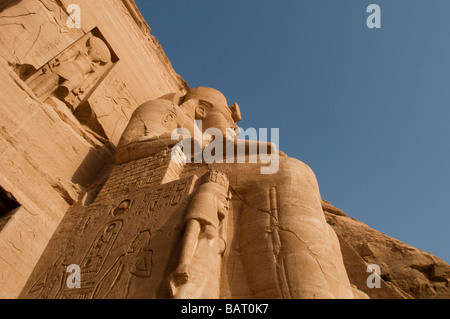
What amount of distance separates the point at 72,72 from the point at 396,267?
17.8 ft

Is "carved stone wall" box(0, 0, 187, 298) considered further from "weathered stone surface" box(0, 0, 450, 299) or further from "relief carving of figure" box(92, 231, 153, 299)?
"relief carving of figure" box(92, 231, 153, 299)

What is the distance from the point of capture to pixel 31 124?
432cm

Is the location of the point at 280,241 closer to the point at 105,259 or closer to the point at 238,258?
the point at 238,258

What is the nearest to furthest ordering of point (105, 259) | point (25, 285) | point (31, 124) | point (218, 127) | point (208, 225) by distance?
point (208, 225) < point (105, 259) < point (25, 285) < point (31, 124) < point (218, 127)

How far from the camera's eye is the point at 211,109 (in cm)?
715

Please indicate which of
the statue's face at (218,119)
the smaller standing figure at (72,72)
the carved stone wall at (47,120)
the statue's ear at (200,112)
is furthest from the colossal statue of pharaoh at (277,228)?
the statue's ear at (200,112)

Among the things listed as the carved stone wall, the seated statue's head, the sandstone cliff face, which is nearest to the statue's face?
the seated statue's head

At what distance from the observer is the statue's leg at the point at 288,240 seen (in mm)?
2801

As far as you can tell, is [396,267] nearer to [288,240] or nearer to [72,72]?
[288,240]

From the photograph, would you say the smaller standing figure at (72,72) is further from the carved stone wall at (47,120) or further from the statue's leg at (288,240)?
the statue's leg at (288,240)

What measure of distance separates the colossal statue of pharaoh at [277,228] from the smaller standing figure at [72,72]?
131cm
